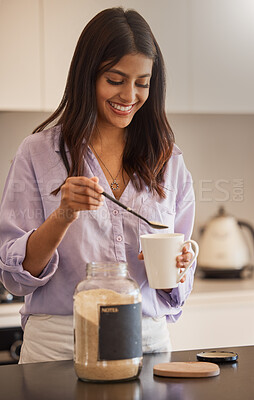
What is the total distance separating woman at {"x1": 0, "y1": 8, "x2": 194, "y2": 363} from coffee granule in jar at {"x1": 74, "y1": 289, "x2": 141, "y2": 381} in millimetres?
275

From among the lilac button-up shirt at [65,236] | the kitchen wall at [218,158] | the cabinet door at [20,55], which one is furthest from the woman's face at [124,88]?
the kitchen wall at [218,158]

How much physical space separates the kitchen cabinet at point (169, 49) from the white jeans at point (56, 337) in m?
1.41

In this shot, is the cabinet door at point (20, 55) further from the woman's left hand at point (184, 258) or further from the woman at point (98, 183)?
the woman's left hand at point (184, 258)

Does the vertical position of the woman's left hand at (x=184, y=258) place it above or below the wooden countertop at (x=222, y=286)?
above

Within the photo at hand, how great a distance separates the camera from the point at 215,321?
106 inches

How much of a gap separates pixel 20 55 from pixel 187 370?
6.14 ft

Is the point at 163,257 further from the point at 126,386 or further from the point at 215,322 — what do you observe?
the point at 215,322

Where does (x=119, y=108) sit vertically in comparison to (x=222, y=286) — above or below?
above

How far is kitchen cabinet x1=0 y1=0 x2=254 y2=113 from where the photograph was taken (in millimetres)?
2602

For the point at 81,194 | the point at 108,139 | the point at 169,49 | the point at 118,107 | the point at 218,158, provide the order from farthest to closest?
1. the point at 218,158
2. the point at 169,49
3. the point at 108,139
4. the point at 118,107
5. the point at 81,194

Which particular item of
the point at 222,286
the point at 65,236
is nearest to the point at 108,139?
the point at 65,236

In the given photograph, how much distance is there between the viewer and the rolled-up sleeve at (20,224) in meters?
1.31

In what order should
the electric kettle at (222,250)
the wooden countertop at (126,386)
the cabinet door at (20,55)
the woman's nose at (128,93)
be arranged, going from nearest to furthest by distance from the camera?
the wooden countertop at (126,386) < the woman's nose at (128,93) < the cabinet door at (20,55) < the electric kettle at (222,250)

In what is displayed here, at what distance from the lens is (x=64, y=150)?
1.47m
